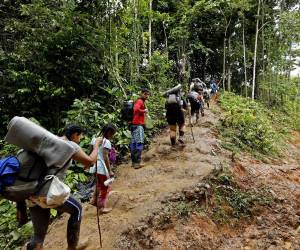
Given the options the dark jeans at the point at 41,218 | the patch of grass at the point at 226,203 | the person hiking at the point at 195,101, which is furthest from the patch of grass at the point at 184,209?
the person hiking at the point at 195,101

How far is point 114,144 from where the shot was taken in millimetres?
9711

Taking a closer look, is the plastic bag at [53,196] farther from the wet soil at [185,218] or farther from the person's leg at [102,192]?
the person's leg at [102,192]

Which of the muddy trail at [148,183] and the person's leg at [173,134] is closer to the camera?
the muddy trail at [148,183]

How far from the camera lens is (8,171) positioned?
3.59m

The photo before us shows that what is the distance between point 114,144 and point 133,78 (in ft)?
16.2

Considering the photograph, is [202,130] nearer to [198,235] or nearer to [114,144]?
[114,144]

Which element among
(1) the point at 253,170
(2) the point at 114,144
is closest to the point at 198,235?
(1) the point at 253,170

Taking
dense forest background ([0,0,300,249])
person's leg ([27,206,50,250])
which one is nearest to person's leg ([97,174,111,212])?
dense forest background ([0,0,300,249])

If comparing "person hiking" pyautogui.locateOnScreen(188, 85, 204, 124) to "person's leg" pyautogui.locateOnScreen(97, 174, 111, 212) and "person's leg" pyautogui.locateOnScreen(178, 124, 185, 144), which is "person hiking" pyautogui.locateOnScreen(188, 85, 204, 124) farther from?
"person's leg" pyautogui.locateOnScreen(97, 174, 111, 212)

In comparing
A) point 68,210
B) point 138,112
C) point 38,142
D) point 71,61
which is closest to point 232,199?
point 138,112

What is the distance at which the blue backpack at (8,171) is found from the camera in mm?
3586

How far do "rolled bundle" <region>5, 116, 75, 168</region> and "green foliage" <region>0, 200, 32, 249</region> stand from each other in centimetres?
320

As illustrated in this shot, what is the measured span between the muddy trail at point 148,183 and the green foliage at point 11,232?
1.57ft

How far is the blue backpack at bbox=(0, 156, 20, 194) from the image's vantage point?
359cm
